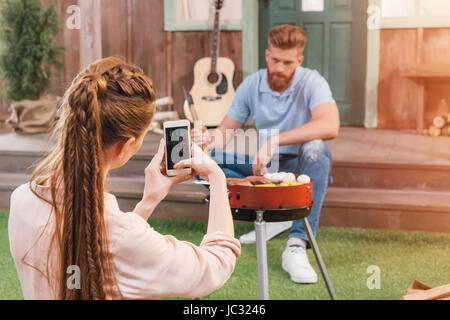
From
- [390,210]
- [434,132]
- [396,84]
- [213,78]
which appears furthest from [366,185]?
[213,78]

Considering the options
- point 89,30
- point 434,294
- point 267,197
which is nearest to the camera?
point 434,294

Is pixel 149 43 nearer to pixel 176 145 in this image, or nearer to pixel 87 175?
pixel 176 145

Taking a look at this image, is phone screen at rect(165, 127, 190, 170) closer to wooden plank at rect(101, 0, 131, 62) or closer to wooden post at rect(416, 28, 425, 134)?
wooden post at rect(416, 28, 425, 134)

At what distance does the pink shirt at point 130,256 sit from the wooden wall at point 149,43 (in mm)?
4393

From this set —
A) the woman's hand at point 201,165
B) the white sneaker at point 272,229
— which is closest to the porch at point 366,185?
the white sneaker at point 272,229

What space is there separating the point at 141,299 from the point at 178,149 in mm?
286

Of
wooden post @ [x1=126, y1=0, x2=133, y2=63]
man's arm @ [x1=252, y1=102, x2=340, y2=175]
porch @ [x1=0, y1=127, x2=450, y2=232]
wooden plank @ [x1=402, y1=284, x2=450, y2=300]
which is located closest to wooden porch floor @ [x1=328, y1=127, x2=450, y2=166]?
porch @ [x1=0, y1=127, x2=450, y2=232]

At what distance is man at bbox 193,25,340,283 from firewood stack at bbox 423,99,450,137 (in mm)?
2098

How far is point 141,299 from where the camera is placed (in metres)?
0.94

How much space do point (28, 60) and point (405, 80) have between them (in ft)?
10.6

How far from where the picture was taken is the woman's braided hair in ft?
2.88

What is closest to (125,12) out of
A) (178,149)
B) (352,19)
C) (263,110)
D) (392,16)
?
(352,19)

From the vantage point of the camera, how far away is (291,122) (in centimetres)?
280

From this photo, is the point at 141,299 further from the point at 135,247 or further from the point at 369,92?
the point at 369,92
